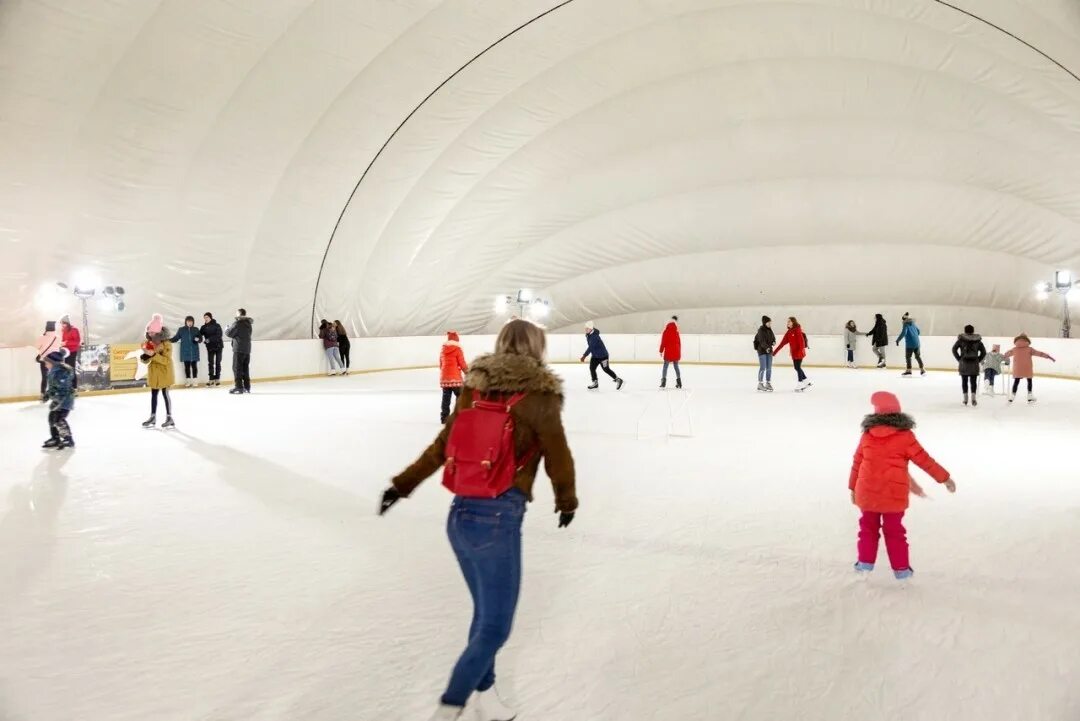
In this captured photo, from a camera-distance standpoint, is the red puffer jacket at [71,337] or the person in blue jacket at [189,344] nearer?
the red puffer jacket at [71,337]

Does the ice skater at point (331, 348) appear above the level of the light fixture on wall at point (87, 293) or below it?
below

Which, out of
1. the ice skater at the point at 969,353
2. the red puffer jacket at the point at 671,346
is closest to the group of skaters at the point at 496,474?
the ice skater at the point at 969,353

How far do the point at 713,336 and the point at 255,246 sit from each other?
16.7m

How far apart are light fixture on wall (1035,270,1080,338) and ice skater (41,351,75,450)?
25136 mm

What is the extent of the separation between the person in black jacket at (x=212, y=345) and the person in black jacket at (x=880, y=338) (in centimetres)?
1940

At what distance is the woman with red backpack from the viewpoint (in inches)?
97.9

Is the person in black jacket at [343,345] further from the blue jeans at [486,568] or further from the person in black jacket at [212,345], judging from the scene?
the blue jeans at [486,568]

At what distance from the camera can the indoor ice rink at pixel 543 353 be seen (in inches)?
126

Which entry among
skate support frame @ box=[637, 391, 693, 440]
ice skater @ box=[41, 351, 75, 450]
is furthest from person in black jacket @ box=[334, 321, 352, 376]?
ice skater @ box=[41, 351, 75, 450]

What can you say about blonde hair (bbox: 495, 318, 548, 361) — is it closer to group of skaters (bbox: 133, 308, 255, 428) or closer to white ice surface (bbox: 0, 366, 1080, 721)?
white ice surface (bbox: 0, 366, 1080, 721)

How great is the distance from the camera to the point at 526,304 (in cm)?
2972

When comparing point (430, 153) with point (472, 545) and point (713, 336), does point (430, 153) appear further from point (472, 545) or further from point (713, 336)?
point (472, 545)

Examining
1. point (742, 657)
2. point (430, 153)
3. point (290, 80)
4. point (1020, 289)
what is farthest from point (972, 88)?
point (742, 657)

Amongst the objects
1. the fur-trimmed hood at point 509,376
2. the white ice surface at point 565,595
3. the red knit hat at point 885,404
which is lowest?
the white ice surface at point 565,595
